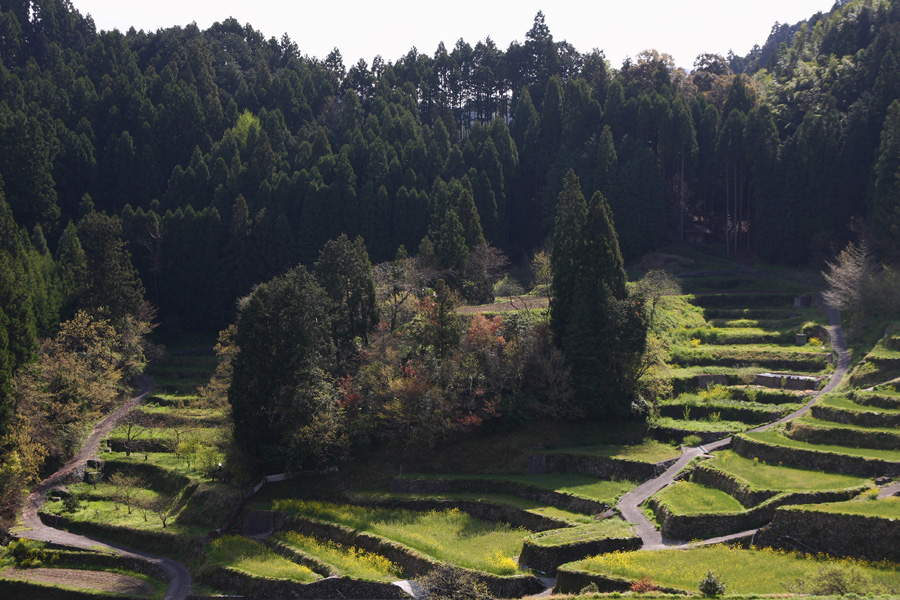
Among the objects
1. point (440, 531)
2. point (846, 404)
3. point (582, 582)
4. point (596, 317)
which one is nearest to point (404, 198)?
point (596, 317)

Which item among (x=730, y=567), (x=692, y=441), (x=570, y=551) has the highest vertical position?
(x=692, y=441)

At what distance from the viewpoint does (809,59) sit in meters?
85.1

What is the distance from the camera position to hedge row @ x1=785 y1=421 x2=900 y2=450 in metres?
36.6

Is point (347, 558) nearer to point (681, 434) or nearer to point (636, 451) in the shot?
point (636, 451)

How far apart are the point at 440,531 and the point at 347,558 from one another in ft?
15.0

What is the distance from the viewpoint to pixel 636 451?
4375cm

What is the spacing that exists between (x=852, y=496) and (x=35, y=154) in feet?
248

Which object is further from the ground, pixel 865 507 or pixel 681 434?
pixel 865 507

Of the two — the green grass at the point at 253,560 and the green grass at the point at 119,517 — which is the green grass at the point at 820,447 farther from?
the green grass at the point at 119,517

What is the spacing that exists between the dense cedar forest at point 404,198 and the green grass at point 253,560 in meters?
7.38

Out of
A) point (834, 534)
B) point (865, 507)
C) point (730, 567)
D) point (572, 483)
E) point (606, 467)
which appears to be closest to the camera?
point (730, 567)

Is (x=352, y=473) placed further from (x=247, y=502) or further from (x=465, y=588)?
(x=465, y=588)

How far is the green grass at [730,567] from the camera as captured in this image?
26109 mm

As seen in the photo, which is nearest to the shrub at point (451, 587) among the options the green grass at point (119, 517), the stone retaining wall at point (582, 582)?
the stone retaining wall at point (582, 582)
